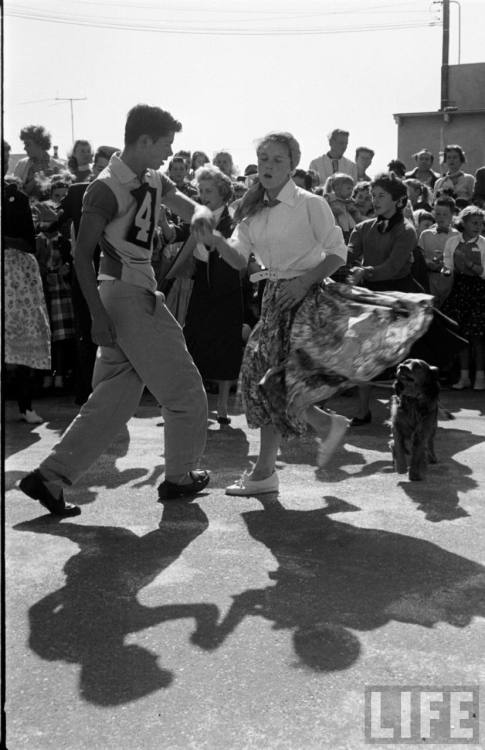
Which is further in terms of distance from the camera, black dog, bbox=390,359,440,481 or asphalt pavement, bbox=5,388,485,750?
black dog, bbox=390,359,440,481

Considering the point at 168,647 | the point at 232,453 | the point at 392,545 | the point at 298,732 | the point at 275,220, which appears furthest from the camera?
the point at 232,453

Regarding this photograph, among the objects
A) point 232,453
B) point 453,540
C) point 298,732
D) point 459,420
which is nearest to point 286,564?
point 453,540

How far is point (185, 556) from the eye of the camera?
4621 millimetres

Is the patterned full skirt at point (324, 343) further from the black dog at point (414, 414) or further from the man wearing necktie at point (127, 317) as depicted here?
the black dog at point (414, 414)

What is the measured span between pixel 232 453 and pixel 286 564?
2570mm

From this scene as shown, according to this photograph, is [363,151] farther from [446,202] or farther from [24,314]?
[24,314]

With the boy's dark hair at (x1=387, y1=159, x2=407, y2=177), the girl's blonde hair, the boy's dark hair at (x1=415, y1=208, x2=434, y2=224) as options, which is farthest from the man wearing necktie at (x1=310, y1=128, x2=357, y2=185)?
the girl's blonde hair

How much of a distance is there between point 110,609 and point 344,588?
97cm

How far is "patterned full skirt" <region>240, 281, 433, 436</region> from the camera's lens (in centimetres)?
499

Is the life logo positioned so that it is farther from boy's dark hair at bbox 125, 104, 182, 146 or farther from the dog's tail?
the dog's tail

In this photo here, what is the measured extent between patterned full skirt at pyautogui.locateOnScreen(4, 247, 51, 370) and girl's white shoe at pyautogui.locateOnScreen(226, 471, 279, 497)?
3.03 m

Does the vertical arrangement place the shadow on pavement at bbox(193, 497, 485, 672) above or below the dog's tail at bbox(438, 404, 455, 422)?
below

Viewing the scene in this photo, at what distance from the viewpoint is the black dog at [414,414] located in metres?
6.09

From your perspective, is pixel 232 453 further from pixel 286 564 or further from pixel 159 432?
pixel 286 564
